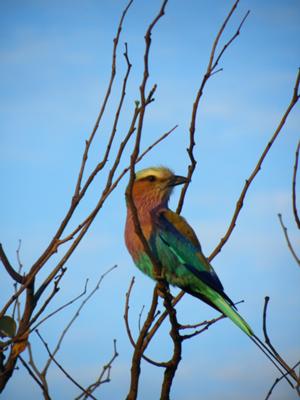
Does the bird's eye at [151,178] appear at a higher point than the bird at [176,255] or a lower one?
higher

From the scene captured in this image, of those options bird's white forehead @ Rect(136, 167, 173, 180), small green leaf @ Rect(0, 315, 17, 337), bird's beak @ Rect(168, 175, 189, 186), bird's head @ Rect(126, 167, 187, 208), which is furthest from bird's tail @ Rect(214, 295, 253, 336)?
small green leaf @ Rect(0, 315, 17, 337)

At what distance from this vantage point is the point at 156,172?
6375 mm

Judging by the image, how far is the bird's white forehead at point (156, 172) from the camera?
6332mm

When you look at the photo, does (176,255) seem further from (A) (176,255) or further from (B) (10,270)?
(B) (10,270)

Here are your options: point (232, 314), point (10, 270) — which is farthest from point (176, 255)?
point (10, 270)

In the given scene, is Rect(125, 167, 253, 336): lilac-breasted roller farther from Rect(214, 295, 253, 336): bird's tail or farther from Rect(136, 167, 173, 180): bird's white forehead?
Rect(136, 167, 173, 180): bird's white forehead

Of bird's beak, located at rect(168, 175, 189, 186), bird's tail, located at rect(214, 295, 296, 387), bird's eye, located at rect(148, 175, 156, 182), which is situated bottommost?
bird's tail, located at rect(214, 295, 296, 387)

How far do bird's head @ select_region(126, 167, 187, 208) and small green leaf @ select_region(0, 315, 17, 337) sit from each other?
88.4 inches

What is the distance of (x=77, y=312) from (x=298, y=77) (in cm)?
227

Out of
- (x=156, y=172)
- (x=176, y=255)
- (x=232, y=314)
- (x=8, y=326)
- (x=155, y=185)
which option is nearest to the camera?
(x=8, y=326)

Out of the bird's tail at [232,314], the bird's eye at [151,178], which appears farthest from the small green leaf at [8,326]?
the bird's eye at [151,178]

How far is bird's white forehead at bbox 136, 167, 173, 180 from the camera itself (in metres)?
6.33

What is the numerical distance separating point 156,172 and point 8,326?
9.01 feet

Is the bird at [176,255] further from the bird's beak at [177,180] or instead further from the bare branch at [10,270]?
the bare branch at [10,270]
